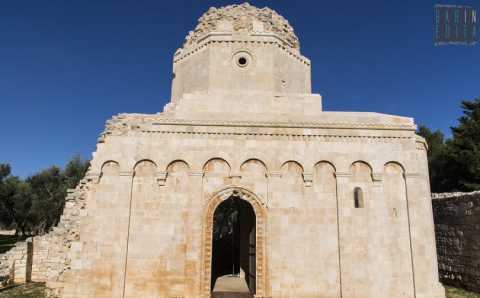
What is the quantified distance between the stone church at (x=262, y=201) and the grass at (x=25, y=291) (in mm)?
849

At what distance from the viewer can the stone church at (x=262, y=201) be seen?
36.0ft

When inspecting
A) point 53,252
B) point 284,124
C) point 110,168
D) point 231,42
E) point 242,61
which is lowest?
point 53,252

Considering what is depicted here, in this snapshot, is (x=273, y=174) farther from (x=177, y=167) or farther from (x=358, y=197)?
(x=177, y=167)

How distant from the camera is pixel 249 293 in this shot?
40.9ft

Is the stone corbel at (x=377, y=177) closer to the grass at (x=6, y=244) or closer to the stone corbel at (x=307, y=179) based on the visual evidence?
the stone corbel at (x=307, y=179)

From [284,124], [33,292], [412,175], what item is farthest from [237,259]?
[412,175]

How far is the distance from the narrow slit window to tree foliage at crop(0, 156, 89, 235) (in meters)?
27.7

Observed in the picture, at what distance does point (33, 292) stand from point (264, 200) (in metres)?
7.83

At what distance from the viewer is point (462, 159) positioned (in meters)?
21.5

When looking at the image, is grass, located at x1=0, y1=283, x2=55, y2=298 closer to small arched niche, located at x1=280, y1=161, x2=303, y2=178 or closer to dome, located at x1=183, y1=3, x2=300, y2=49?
small arched niche, located at x1=280, y1=161, x2=303, y2=178

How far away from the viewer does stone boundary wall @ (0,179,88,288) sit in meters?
11.2

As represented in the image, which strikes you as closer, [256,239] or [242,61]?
[256,239]

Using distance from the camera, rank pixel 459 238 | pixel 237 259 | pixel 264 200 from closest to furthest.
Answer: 1. pixel 264 200
2. pixel 459 238
3. pixel 237 259

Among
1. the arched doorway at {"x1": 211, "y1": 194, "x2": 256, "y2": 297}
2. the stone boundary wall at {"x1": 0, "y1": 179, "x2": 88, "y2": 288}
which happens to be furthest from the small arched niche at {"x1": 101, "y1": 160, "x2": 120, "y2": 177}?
the arched doorway at {"x1": 211, "y1": 194, "x2": 256, "y2": 297}
